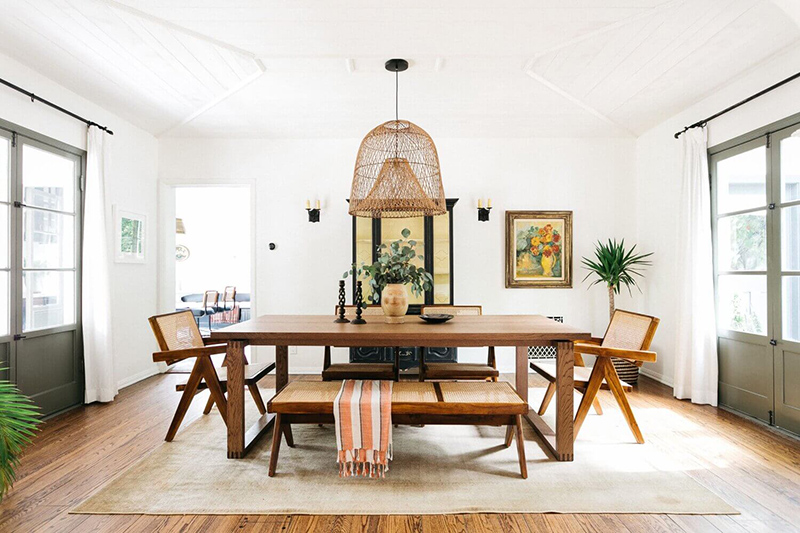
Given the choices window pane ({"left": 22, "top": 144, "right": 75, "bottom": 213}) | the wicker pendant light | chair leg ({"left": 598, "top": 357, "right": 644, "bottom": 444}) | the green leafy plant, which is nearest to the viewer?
chair leg ({"left": 598, "top": 357, "right": 644, "bottom": 444})

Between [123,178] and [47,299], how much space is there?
1.43 m

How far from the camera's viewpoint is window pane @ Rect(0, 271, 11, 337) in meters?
3.19

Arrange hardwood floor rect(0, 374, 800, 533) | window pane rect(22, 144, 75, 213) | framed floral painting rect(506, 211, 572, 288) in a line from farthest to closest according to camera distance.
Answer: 1. framed floral painting rect(506, 211, 572, 288)
2. window pane rect(22, 144, 75, 213)
3. hardwood floor rect(0, 374, 800, 533)

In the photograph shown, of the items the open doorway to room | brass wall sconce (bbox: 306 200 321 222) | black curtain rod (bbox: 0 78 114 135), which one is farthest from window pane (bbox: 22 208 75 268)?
the open doorway to room

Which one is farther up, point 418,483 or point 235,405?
point 235,405

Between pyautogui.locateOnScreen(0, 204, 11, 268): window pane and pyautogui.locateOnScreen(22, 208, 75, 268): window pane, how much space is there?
5.6 inches

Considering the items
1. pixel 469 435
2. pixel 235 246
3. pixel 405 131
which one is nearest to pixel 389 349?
pixel 469 435

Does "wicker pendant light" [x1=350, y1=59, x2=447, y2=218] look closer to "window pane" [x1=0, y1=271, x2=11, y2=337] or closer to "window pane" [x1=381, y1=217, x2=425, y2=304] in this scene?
"window pane" [x1=381, y1=217, x2=425, y2=304]

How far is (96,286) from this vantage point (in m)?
3.89

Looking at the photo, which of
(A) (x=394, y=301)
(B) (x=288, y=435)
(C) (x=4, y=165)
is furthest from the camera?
(C) (x=4, y=165)

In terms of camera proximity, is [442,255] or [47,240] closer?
[47,240]

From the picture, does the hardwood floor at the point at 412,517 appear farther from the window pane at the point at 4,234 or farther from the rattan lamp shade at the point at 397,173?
the rattan lamp shade at the point at 397,173

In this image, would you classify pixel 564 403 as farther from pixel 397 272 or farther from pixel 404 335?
pixel 397 272

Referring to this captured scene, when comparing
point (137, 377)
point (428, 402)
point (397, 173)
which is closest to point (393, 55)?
point (397, 173)
